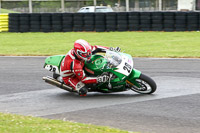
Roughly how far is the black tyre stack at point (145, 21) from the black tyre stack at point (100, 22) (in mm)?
2179

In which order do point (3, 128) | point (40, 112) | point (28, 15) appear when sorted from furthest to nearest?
1. point (28, 15)
2. point (40, 112)
3. point (3, 128)

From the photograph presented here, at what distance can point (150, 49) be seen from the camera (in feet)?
55.0

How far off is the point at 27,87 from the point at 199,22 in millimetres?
13989

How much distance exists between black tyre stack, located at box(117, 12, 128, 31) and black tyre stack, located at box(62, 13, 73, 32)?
280 centimetres

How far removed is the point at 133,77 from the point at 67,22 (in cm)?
1614

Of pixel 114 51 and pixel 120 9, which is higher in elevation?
pixel 120 9

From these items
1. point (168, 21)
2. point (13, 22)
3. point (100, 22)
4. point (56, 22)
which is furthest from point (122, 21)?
point (13, 22)

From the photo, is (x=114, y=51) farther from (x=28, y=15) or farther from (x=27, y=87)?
(x=28, y=15)

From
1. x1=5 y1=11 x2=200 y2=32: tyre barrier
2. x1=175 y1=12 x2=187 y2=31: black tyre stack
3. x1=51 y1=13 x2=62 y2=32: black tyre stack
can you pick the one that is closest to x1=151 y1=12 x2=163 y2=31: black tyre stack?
x1=5 y1=11 x2=200 y2=32: tyre barrier

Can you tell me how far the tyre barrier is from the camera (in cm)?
2180

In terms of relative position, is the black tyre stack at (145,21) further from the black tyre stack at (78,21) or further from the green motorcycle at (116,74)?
the green motorcycle at (116,74)

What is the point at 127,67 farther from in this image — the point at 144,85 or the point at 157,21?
the point at 157,21

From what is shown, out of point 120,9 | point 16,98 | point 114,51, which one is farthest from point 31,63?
point 120,9

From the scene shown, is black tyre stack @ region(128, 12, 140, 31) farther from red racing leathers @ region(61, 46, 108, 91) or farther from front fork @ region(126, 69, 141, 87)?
front fork @ region(126, 69, 141, 87)
